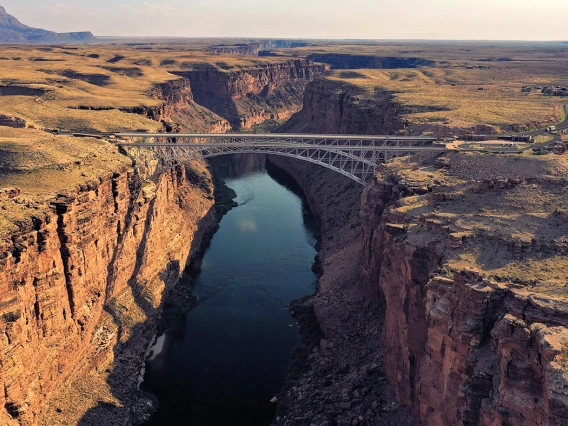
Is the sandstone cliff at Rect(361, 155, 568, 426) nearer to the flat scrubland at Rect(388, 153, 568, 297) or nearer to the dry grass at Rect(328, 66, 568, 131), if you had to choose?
the flat scrubland at Rect(388, 153, 568, 297)

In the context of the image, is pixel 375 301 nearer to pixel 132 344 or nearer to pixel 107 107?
pixel 132 344

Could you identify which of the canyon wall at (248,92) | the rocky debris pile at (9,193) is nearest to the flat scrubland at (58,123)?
the rocky debris pile at (9,193)

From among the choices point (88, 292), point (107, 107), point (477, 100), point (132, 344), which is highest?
point (477, 100)

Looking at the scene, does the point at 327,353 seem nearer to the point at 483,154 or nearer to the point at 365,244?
the point at 365,244

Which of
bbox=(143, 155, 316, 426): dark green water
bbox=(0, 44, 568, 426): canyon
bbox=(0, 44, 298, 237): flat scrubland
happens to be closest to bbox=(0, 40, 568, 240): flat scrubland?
bbox=(0, 44, 298, 237): flat scrubland

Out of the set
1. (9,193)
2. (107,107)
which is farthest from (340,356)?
(107,107)

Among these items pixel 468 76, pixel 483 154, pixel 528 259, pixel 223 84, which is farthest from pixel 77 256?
pixel 223 84

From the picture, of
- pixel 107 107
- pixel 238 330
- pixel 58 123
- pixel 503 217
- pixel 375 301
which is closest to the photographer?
pixel 503 217

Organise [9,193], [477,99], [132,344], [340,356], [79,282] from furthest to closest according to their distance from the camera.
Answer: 1. [477,99]
2. [132,344]
3. [340,356]
4. [79,282]
5. [9,193]
